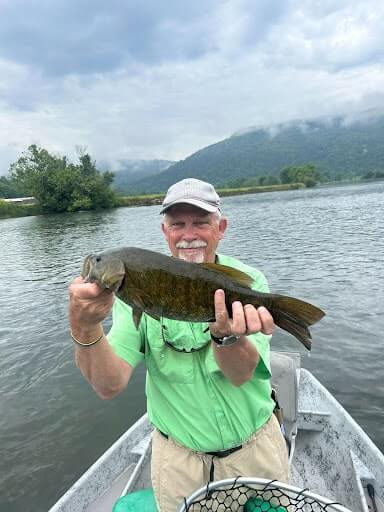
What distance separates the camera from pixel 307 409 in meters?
5.34

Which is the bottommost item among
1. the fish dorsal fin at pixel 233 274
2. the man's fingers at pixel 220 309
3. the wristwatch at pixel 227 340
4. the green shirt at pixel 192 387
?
the green shirt at pixel 192 387

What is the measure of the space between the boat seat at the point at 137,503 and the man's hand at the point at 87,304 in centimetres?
211

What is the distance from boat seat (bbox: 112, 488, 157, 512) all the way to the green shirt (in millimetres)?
1066

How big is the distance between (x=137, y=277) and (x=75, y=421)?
23.4ft

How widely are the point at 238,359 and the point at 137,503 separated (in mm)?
2053

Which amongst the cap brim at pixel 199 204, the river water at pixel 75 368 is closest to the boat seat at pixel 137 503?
the cap brim at pixel 199 204

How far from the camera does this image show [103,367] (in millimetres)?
2658

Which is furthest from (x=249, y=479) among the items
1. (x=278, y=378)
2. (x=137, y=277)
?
(x=278, y=378)

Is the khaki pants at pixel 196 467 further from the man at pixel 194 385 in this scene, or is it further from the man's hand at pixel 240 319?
the man's hand at pixel 240 319

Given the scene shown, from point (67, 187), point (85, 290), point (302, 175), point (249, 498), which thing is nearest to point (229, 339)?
point (85, 290)

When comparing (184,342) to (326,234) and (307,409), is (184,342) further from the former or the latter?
(326,234)

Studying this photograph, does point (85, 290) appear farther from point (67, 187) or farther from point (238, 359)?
point (67, 187)

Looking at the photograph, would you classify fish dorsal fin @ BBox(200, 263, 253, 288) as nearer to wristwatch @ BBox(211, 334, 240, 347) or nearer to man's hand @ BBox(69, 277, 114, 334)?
wristwatch @ BBox(211, 334, 240, 347)

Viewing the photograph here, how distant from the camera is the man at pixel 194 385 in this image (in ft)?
8.99
